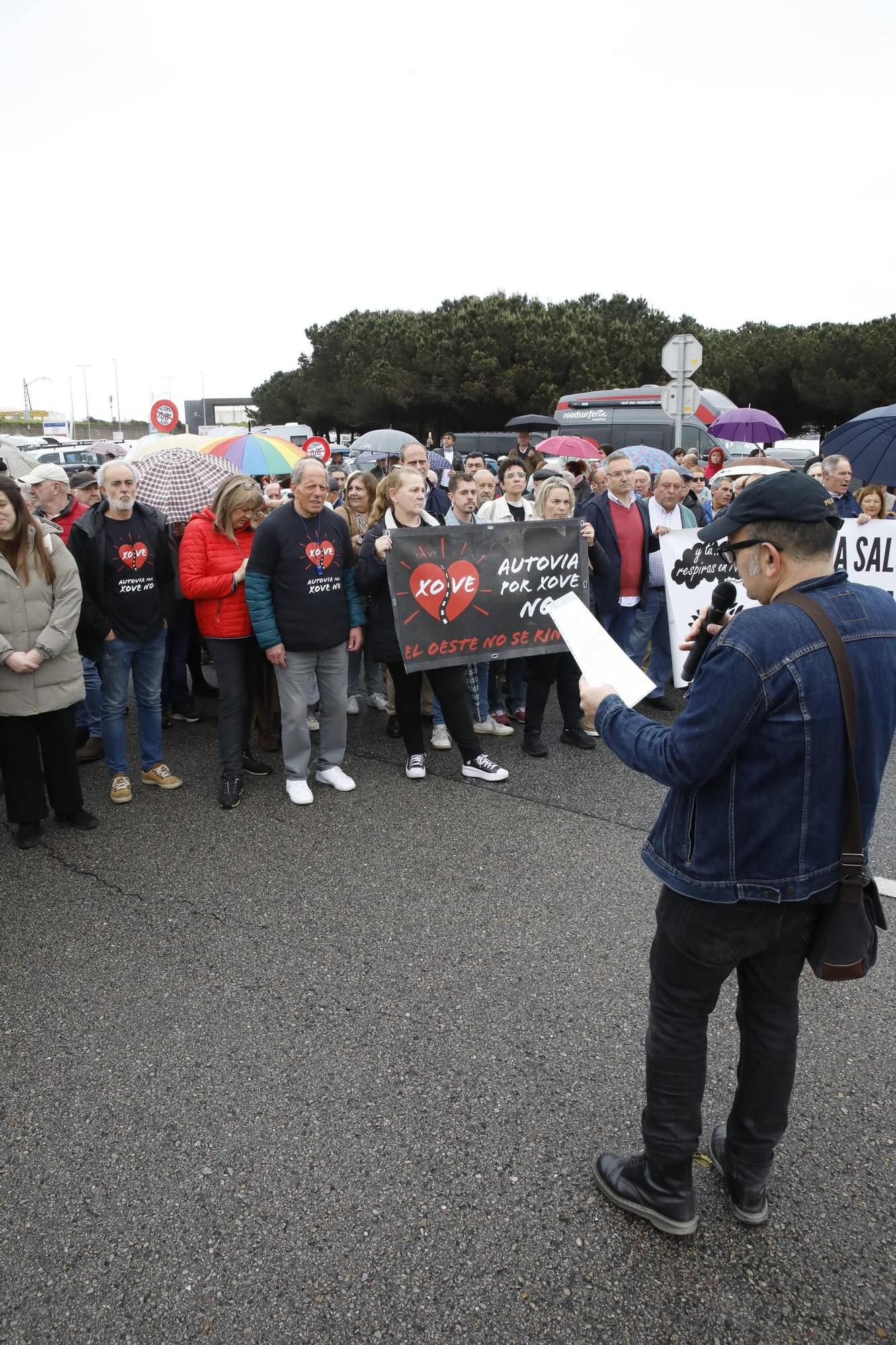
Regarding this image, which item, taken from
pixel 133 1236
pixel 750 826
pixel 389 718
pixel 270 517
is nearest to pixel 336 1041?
pixel 133 1236

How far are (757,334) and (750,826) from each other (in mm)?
46224

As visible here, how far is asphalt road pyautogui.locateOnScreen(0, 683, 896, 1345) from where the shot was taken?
2189mm

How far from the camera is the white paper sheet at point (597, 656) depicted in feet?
7.68

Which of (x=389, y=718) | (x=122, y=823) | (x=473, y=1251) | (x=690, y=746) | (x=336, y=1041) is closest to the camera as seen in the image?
(x=690, y=746)

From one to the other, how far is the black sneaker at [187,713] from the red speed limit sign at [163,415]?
27.2ft

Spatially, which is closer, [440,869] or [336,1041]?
[336,1041]

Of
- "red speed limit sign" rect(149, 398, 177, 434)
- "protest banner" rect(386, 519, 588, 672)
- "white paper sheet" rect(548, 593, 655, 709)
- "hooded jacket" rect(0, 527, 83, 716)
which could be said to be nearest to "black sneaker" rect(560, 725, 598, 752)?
"protest banner" rect(386, 519, 588, 672)

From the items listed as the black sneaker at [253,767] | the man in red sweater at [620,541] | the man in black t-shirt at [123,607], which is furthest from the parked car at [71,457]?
the man in red sweater at [620,541]

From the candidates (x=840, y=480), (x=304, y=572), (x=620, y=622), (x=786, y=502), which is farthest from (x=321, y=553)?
(x=840, y=480)

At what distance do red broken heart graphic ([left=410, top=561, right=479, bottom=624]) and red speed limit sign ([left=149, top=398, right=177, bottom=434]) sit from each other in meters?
9.99

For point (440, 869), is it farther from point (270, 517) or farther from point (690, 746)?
point (690, 746)

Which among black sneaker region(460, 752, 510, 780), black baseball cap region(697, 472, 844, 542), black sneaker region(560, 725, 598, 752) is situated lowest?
black sneaker region(560, 725, 598, 752)

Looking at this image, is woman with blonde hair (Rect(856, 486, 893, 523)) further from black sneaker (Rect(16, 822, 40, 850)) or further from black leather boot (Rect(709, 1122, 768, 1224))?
black sneaker (Rect(16, 822, 40, 850))

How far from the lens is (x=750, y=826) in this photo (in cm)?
207
